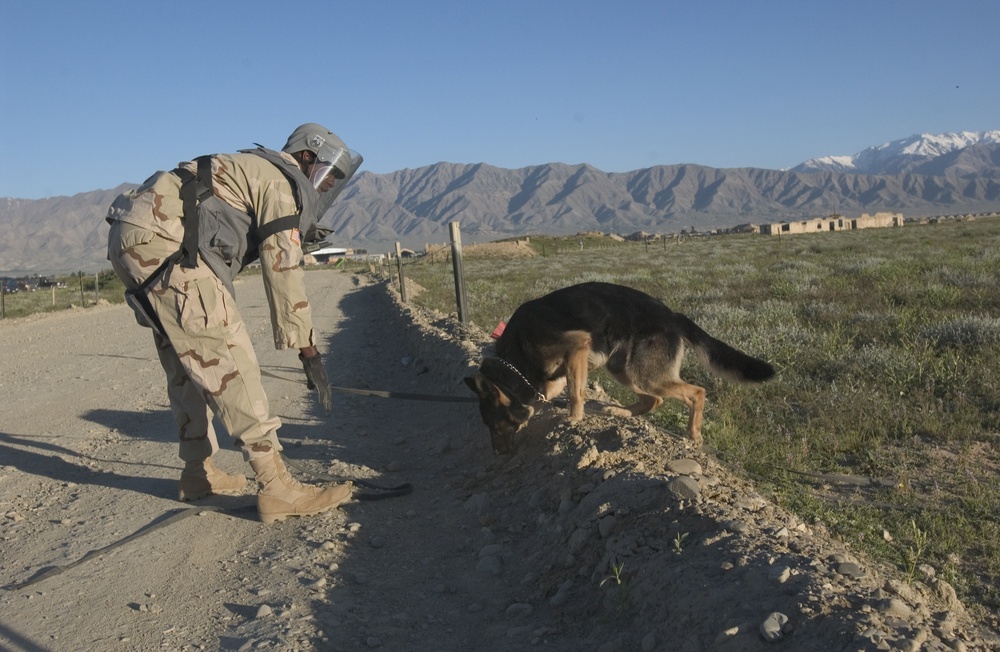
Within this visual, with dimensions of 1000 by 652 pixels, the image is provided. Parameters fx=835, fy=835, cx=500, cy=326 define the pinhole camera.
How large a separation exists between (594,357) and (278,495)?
232 centimetres

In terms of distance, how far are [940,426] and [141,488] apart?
5.23 m

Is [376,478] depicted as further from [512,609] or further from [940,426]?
[940,426]

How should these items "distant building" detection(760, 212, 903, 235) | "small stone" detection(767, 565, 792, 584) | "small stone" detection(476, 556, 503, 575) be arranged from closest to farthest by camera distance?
1. "small stone" detection(767, 565, 792, 584)
2. "small stone" detection(476, 556, 503, 575)
3. "distant building" detection(760, 212, 903, 235)

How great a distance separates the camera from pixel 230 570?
4102 millimetres

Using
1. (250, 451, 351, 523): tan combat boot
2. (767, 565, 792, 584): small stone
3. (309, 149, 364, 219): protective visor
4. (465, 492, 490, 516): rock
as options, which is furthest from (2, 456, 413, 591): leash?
(767, 565, 792, 584): small stone

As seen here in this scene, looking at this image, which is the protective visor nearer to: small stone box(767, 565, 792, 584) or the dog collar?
the dog collar

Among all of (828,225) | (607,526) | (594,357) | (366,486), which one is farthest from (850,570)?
(828,225)

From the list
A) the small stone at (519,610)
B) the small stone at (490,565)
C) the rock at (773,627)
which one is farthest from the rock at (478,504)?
the rock at (773,627)

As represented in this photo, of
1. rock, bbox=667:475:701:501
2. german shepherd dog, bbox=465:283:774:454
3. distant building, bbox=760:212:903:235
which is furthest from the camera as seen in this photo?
distant building, bbox=760:212:903:235

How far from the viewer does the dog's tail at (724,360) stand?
17.8 feet

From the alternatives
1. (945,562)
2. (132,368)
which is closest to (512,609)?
(945,562)

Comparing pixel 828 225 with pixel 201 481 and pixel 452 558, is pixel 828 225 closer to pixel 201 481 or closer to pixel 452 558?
pixel 201 481

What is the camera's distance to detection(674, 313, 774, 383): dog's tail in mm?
5418

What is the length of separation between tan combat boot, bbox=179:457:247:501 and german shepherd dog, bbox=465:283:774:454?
1806 millimetres
